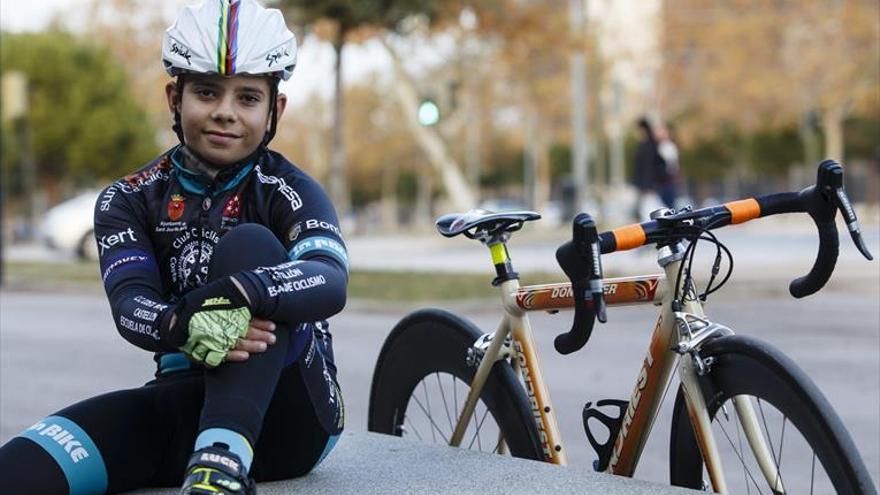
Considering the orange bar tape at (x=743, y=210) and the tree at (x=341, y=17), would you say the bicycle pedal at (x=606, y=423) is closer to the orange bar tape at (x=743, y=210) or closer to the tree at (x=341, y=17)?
the orange bar tape at (x=743, y=210)

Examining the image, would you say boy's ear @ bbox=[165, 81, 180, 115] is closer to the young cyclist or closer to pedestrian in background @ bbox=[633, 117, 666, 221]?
the young cyclist

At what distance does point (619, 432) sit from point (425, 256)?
61.7ft

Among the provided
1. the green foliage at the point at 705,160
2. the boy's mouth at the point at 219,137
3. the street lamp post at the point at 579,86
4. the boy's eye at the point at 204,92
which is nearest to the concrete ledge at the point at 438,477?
the boy's mouth at the point at 219,137

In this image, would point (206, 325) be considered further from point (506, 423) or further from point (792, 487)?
point (792, 487)

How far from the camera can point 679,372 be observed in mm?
3006

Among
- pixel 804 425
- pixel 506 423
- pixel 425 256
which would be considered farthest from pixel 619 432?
pixel 425 256

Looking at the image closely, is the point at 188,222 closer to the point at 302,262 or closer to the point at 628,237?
the point at 302,262

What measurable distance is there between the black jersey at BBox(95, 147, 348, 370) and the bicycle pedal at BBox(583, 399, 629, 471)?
2.17 feet

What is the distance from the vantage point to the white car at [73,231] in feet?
75.0

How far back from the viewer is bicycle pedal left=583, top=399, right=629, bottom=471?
321 cm

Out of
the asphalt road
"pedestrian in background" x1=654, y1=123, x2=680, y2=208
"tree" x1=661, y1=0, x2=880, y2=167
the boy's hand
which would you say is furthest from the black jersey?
"tree" x1=661, y1=0, x2=880, y2=167

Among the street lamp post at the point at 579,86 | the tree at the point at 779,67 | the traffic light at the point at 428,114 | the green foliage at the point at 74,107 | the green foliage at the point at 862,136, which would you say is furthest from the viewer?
the green foliage at the point at 862,136

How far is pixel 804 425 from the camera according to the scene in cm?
264

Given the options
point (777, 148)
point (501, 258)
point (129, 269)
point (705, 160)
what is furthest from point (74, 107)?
point (129, 269)
